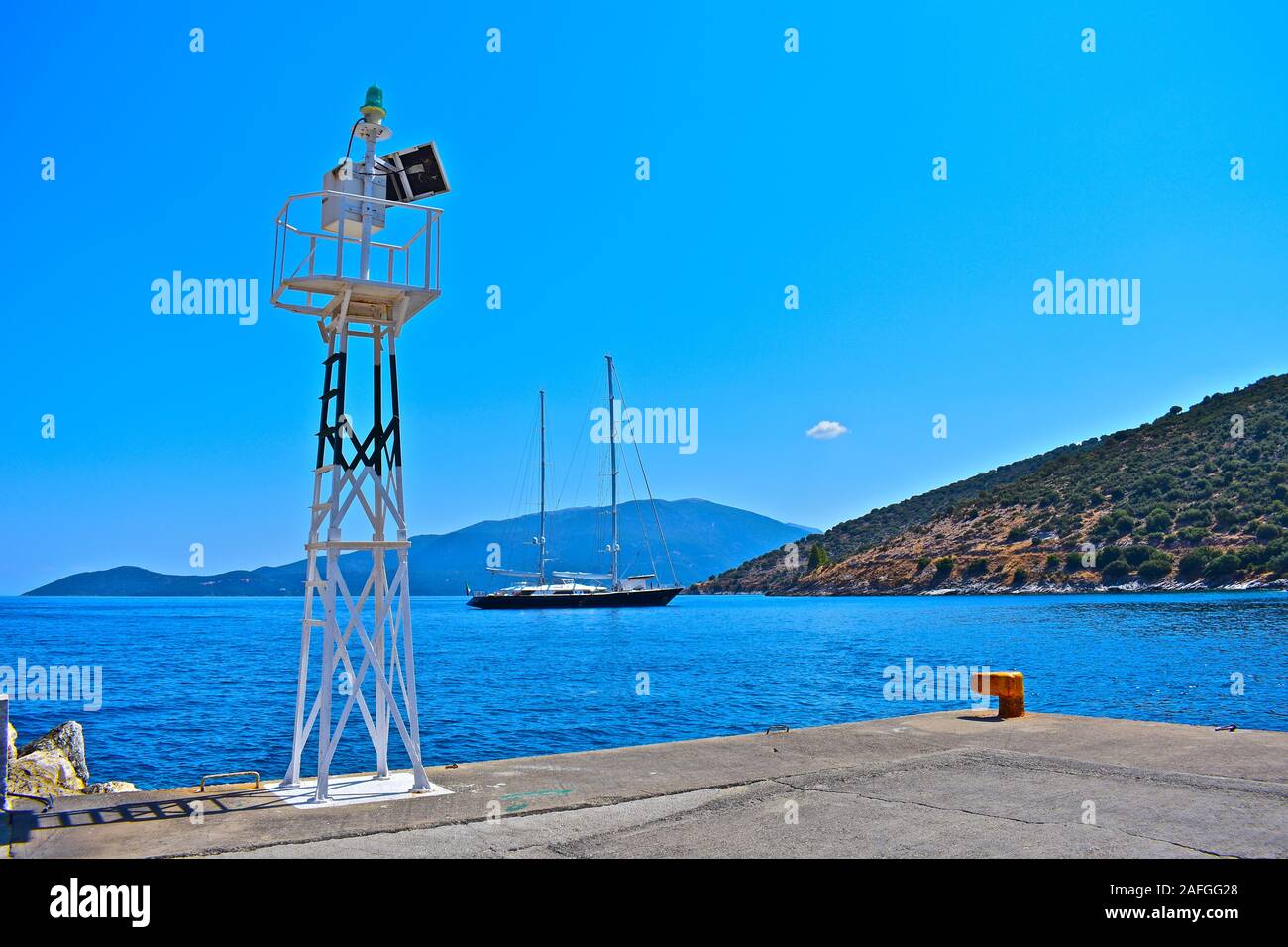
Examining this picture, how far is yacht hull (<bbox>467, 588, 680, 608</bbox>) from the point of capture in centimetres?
11000

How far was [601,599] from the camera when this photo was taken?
4370 inches

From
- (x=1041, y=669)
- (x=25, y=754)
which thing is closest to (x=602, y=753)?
(x=25, y=754)

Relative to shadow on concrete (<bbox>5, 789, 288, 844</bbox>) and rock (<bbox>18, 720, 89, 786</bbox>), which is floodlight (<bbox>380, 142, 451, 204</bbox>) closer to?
shadow on concrete (<bbox>5, 789, 288, 844</bbox>)

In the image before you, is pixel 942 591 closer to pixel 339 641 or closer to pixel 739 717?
pixel 739 717

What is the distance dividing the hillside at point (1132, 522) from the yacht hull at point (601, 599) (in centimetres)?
2283

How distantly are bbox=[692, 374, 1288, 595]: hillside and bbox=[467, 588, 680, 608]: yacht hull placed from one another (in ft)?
74.9

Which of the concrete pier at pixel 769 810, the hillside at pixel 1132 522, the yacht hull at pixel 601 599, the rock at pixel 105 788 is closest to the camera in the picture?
the concrete pier at pixel 769 810

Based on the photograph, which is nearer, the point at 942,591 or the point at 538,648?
the point at 538,648

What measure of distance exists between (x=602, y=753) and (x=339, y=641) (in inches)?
154

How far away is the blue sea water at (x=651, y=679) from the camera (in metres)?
23.1
